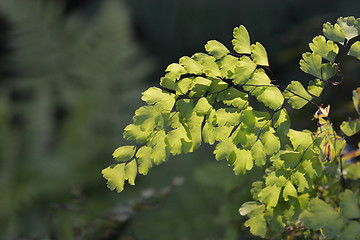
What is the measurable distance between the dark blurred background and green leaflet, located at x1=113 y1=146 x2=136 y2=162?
37cm

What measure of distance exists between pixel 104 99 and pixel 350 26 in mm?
2046

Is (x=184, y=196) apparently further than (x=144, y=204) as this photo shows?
Yes

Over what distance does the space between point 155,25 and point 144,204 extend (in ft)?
8.48

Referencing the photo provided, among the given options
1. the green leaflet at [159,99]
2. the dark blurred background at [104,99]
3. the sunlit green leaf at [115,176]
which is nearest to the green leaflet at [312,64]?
the green leaflet at [159,99]

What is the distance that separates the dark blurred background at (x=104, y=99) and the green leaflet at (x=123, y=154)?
37 centimetres

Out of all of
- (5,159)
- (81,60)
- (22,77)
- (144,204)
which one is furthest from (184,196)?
(22,77)

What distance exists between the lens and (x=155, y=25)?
3.38 m

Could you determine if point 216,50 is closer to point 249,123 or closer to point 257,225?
point 249,123

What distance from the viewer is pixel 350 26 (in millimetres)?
628

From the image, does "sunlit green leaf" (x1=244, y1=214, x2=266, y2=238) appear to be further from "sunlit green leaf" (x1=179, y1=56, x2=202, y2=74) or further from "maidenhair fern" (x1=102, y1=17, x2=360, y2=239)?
"sunlit green leaf" (x1=179, y1=56, x2=202, y2=74)

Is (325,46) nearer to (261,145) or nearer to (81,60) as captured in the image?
(261,145)

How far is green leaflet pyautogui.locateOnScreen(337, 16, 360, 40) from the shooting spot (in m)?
0.62

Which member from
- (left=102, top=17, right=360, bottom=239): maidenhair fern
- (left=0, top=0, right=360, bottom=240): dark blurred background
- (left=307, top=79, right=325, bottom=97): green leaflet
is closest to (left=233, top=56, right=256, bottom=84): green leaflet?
(left=102, top=17, right=360, bottom=239): maidenhair fern

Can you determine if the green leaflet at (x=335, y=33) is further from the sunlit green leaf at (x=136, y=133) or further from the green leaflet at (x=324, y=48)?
the sunlit green leaf at (x=136, y=133)
